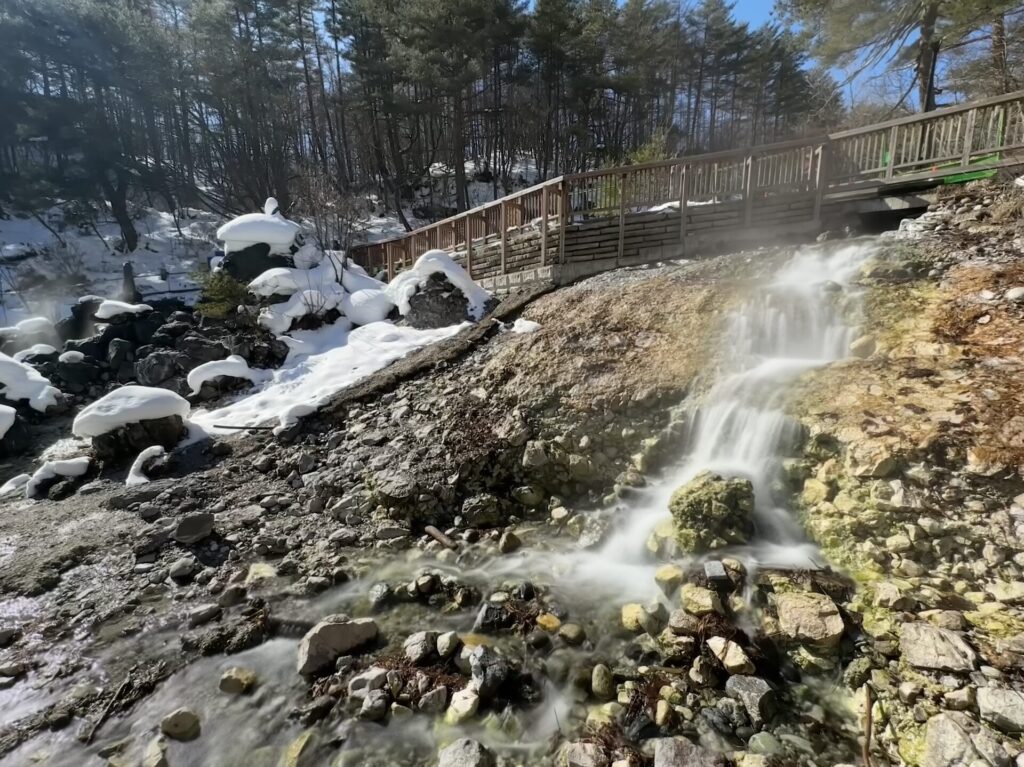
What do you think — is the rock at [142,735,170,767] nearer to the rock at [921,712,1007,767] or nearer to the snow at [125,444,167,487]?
the rock at [921,712,1007,767]

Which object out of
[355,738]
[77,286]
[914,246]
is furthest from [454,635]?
[77,286]

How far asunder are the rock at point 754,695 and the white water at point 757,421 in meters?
0.92

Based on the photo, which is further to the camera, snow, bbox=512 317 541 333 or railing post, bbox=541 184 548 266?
railing post, bbox=541 184 548 266

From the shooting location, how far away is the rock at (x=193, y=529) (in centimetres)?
467

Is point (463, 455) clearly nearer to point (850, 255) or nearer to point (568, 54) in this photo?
point (850, 255)

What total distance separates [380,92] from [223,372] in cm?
2137

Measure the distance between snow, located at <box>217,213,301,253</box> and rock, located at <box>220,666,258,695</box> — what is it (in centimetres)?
1121

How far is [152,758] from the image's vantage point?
106 inches

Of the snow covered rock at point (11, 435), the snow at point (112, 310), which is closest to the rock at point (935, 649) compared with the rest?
the snow covered rock at point (11, 435)

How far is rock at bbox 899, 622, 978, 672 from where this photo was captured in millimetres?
2506

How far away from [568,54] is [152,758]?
93.1 feet

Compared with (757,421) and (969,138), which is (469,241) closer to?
(757,421)

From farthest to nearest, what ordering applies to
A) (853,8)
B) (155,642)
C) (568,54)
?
(568,54), (853,8), (155,642)

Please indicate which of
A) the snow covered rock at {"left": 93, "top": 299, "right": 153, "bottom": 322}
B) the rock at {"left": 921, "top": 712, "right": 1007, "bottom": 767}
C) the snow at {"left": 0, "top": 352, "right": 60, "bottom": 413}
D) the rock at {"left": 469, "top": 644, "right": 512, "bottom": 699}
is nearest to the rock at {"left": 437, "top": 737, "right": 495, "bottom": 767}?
the rock at {"left": 469, "top": 644, "right": 512, "bottom": 699}
